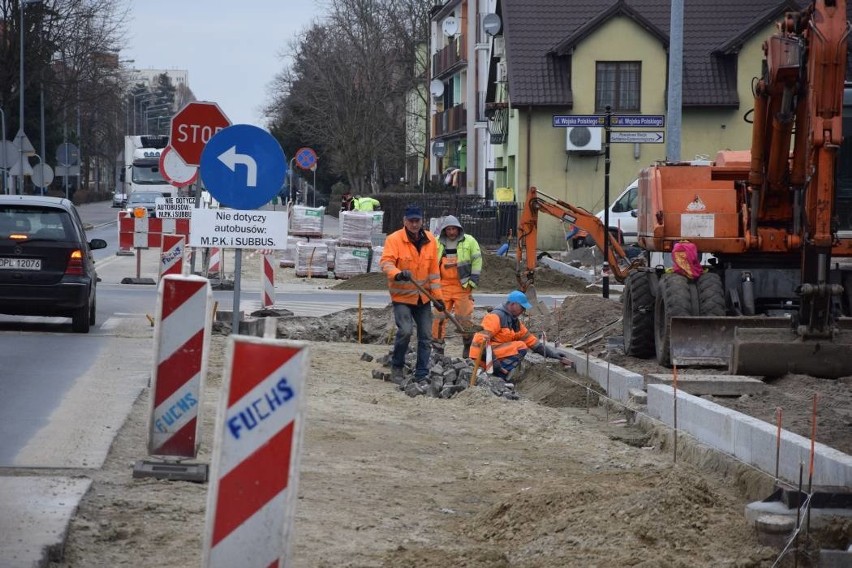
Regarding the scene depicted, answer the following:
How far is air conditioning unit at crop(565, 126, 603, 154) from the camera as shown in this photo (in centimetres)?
4278

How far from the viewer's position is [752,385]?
1228 cm

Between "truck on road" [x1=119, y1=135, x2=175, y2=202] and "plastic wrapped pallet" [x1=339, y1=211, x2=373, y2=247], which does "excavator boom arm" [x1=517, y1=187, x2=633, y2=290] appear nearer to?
"plastic wrapped pallet" [x1=339, y1=211, x2=373, y2=247]

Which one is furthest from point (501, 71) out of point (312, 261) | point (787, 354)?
point (787, 354)

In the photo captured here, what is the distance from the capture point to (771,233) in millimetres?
14672

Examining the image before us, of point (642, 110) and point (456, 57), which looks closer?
point (642, 110)

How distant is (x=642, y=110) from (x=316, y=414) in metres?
33.7

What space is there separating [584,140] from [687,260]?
28179 millimetres

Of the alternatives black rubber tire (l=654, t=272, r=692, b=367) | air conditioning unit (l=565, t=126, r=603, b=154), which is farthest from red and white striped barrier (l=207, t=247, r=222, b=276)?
air conditioning unit (l=565, t=126, r=603, b=154)

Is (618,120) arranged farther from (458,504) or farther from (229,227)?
(458,504)

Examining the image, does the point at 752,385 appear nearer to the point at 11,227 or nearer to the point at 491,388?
the point at 491,388

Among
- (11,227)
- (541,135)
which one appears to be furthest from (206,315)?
(541,135)

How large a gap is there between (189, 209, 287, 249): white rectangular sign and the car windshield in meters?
6.97

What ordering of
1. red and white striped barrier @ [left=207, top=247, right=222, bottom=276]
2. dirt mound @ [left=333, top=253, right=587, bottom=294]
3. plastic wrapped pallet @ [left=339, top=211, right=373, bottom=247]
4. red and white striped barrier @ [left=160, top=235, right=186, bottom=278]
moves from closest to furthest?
red and white striped barrier @ [left=160, top=235, right=186, bottom=278] < red and white striped barrier @ [left=207, top=247, right=222, bottom=276] < dirt mound @ [left=333, top=253, right=587, bottom=294] < plastic wrapped pallet @ [left=339, top=211, right=373, bottom=247]

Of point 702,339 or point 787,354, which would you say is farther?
→ point 702,339
